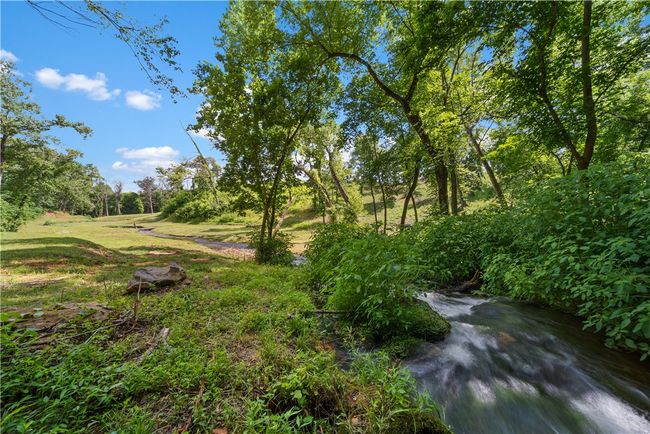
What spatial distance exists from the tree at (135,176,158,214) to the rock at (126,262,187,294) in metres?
66.5

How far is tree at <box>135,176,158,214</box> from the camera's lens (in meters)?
61.4

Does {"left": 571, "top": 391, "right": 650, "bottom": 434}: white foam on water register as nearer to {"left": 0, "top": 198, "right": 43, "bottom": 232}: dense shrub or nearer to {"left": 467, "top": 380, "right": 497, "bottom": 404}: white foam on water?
{"left": 467, "top": 380, "right": 497, "bottom": 404}: white foam on water

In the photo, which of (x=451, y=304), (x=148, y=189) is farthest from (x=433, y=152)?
(x=148, y=189)

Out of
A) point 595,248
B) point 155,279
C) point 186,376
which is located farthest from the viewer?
point 155,279

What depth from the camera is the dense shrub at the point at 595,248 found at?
2.83m

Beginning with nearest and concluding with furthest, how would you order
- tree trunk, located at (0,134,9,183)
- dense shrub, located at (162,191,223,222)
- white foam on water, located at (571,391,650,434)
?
white foam on water, located at (571,391,650,434) < tree trunk, located at (0,134,9,183) < dense shrub, located at (162,191,223,222)

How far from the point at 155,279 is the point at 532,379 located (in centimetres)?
621

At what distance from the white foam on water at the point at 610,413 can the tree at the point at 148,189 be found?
237 ft

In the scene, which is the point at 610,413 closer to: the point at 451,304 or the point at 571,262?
the point at 571,262

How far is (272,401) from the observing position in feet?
7.08

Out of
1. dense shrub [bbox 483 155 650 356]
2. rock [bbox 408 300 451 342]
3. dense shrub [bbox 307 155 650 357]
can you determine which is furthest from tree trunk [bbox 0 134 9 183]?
dense shrub [bbox 483 155 650 356]

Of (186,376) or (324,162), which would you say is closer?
(186,376)

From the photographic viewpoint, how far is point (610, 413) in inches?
103

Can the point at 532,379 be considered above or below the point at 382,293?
below
